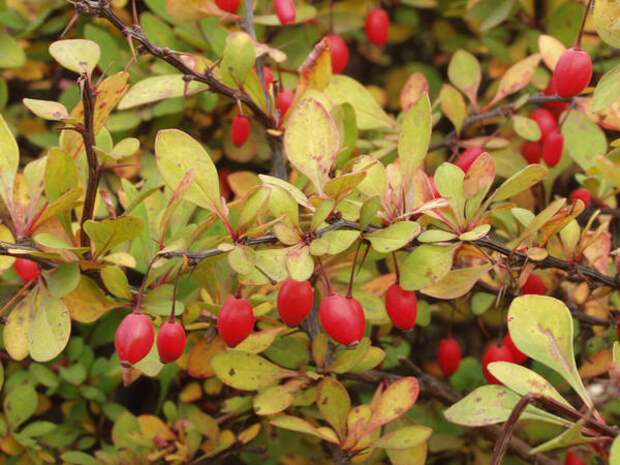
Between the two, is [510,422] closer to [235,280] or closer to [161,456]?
[235,280]

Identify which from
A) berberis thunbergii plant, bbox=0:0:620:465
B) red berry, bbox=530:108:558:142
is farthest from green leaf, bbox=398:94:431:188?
red berry, bbox=530:108:558:142

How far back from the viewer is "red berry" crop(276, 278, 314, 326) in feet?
2.51

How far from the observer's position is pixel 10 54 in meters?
1.25

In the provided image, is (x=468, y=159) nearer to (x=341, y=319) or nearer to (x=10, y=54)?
(x=341, y=319)

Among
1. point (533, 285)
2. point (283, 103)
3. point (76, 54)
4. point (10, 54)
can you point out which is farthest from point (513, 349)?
point (10, 54)

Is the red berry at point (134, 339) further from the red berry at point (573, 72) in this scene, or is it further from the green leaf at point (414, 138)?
Answer: the red berry at point (573, 72)

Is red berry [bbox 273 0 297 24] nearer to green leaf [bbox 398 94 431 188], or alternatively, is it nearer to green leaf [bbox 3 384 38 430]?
green leaf [bbox 398 94 431 188]

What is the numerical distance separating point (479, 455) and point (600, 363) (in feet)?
0.91

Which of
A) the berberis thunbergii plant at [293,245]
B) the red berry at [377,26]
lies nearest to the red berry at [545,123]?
the berberis thunbergii plant at [293,245]

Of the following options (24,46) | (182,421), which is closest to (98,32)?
(24,46)

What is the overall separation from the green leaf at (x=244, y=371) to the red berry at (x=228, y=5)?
0.52 meters

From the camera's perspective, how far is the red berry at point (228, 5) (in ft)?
3.48

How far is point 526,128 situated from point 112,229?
0.67 meters

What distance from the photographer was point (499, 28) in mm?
1505
